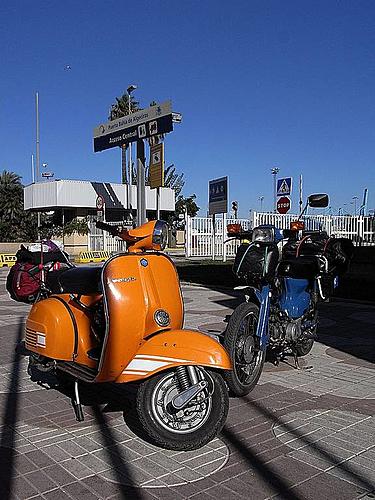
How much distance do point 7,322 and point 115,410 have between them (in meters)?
5.05

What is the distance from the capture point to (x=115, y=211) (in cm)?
3909

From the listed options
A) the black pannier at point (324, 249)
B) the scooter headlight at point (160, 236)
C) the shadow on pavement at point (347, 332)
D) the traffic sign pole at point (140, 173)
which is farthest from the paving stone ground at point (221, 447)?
the traffic sign pole at point (140, 173)

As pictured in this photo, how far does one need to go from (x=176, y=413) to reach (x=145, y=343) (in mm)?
495

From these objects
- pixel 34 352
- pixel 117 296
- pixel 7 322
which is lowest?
pixel 7 322

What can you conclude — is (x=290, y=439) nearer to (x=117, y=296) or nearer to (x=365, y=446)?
(x=365, y=446)

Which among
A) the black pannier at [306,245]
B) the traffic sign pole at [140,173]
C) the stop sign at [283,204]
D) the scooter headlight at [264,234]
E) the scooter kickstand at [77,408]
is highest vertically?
the traffic sign pole at [140,173]

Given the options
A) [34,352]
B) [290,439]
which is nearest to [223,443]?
[290,439]

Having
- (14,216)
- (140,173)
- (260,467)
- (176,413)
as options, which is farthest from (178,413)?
(14,216)

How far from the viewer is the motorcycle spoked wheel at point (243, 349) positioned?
15.3 ft

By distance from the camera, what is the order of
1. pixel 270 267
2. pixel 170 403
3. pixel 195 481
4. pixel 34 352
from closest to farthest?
pixel 195 481, pixel 170 403, pixel 34 352, pixel 270 267

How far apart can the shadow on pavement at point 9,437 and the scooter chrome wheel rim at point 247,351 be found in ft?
6.10

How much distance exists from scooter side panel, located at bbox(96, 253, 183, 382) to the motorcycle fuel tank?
1.90m

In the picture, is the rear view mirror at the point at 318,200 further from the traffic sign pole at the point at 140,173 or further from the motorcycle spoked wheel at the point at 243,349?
the traffic sign pole at the point at 140,173

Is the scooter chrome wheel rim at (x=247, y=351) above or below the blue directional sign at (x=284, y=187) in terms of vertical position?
below
